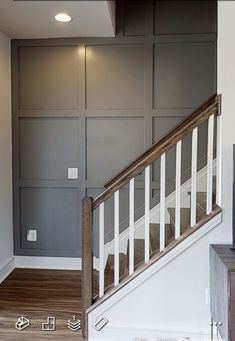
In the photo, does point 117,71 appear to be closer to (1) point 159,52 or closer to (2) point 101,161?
(1) point 159,52

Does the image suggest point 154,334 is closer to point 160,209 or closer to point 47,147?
point 160,209

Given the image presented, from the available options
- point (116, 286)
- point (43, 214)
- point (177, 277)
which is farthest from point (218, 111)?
point (43, 214)

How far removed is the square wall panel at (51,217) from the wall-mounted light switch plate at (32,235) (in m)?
0.03

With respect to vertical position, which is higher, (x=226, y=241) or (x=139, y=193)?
(x=139, y=193)

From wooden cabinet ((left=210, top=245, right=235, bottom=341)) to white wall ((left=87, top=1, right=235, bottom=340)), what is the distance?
0.26ft

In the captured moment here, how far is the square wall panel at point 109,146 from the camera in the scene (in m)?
3.24

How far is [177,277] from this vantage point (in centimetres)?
215

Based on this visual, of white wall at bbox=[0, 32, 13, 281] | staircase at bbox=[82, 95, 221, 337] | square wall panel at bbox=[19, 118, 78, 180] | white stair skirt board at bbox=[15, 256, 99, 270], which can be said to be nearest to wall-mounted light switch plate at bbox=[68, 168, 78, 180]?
square wall panel at bbox=[19, 118, 78, 180]

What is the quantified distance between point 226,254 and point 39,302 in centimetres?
156

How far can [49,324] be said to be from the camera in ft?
7.75

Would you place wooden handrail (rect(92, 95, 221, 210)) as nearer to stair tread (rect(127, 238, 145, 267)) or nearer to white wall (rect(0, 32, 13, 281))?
stair tread (rect(127, 238, 145, 267))

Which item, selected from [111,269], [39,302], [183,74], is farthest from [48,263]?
[183,74]

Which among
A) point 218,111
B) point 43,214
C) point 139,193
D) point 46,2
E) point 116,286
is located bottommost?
point 116,286

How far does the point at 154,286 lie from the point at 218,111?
3.95ft
